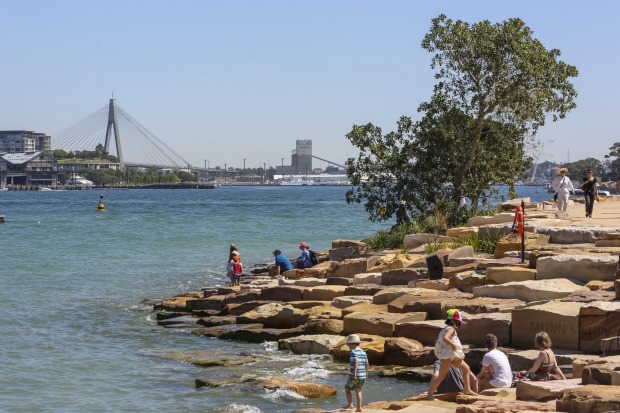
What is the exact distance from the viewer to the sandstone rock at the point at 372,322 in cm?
1852

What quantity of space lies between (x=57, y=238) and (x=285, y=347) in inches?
1677

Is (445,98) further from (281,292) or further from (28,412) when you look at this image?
(28,412)

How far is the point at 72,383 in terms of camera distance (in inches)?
698

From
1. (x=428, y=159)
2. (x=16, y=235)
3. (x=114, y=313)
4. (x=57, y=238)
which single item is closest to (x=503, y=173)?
(x=428, y=159)

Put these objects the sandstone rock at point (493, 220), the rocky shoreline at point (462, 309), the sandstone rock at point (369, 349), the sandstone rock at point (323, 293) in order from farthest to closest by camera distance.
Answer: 1. the sandstone rock at point (493, 220)
2. the sandstone rock at point (323, 293)
3. the sandstone rock at point (369, 349)
4. the rocky shoreline at point (462, 309)

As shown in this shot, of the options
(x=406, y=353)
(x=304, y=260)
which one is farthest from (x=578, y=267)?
(x=304, y=260)

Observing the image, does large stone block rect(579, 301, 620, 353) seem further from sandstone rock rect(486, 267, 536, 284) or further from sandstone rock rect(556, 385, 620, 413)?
sandstone rock rect(486, 267, 536, 284)

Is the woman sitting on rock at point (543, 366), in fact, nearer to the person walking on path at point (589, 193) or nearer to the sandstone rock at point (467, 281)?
the sandstone rock at point (467, 281)

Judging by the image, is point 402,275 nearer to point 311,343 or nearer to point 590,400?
point 311,343

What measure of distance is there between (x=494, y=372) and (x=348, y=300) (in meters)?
7.67

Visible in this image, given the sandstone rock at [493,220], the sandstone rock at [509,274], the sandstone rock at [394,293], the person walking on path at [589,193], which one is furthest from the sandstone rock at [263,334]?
the person walking on path at [589,193]

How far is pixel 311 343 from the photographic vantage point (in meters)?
18.8

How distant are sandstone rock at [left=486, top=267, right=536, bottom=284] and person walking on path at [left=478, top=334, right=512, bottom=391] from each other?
5776 millimetres

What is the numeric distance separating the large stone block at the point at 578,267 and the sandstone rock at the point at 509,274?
0.20 metres
